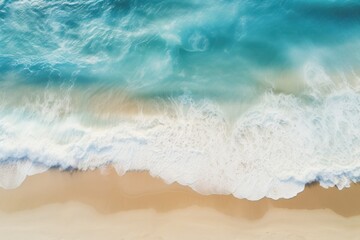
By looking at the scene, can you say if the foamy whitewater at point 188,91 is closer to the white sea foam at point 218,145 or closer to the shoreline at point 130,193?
the white sea foam at point 218,145

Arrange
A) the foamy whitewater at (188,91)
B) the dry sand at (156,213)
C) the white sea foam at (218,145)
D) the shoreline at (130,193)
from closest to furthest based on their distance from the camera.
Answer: the dry sand at (156,213) → the shoreline at (130,193) → the white sea foam at (218,145) → the foamy whitewater at (188,91)

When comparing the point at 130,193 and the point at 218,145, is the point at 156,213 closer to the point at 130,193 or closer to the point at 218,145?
the point at 130,193

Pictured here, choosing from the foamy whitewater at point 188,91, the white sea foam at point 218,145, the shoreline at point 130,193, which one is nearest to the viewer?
the shoreline at point 130,193

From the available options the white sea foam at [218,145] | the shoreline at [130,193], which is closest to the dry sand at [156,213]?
the shoreline at [130,193]

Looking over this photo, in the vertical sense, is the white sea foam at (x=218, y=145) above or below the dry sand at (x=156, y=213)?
above

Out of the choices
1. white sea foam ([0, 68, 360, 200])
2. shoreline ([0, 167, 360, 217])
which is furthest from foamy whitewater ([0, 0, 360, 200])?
shoreline ([0, 167, 360, 217])

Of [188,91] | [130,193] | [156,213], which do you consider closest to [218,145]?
[188,91]

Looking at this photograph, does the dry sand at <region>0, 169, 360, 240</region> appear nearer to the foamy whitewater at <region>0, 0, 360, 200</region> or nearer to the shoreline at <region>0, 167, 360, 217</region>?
the shoreline at <region>0, 167, 360, 217</region>

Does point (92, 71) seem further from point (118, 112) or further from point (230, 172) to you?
point (230, 172)
